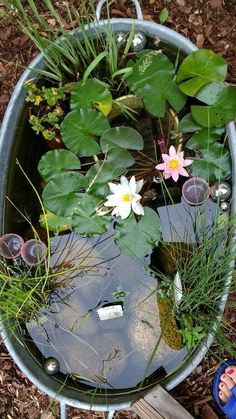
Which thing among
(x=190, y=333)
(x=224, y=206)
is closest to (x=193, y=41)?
(x=224, y=206)

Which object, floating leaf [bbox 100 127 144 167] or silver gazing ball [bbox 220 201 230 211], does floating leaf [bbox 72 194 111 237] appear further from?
silver gazing ball [bbox 220 201 230 211]

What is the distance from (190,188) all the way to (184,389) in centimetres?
67

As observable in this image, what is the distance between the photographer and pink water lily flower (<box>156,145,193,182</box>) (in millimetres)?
1475

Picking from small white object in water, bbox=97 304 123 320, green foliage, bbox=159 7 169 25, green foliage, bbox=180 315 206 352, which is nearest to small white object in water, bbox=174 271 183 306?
green foliage, bbox=180 315 206 352

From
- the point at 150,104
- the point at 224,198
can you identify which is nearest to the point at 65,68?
the point at 150,104

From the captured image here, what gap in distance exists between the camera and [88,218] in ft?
5.08

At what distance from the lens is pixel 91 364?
Result: 1623mm

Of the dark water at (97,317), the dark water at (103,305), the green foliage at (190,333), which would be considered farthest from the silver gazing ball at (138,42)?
the green foliage at (190,333)

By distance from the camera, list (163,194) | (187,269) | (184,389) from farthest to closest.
A: (184,389) < (163,194) < (187,269)

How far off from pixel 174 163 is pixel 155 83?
0.81 ft

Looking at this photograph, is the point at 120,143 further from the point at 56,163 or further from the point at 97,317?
the point at 97,317

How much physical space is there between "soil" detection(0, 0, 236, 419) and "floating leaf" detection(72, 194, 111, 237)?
0.51 meters

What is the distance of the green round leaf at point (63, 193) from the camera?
1537 millimetres

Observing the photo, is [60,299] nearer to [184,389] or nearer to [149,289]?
[149,289]
